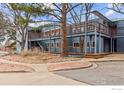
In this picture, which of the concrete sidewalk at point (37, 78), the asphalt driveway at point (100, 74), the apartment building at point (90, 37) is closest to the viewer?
the concrete sidewalk at point (37, 78)

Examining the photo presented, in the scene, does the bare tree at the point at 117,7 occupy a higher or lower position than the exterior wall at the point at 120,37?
higher

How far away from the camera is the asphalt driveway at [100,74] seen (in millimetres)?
4918

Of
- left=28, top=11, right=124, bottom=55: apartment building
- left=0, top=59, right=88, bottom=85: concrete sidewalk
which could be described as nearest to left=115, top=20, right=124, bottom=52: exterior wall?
left=28, top=11, right=124, bottom=55: apartment building

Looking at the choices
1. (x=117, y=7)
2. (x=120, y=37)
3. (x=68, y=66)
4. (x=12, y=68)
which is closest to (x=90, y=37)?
(x=120, y=37)

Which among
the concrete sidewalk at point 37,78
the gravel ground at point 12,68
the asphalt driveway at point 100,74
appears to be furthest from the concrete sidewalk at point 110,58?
the gravel ground at point 12,68

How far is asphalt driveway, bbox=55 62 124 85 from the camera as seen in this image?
4.92 meters

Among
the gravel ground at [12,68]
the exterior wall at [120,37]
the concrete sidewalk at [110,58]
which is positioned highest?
the exterior wall at [120,37]

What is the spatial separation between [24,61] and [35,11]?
222cm

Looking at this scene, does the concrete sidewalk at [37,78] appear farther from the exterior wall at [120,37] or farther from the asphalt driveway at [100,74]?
the exterior wall at [120,37]

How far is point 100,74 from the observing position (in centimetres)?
542

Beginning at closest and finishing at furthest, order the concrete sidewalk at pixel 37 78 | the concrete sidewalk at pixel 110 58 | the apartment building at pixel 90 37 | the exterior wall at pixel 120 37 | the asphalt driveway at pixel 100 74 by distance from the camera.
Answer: the concrete sidewalk at pixel 37 78 < the asphalt driveway at pixel 100 74 < the concrete sidewalk at pixel 110 58 < the exterior wall at pixel 120 37 < the apartment building at pixel 90 37

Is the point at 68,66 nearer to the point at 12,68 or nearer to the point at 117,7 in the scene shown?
the point at 12,68
